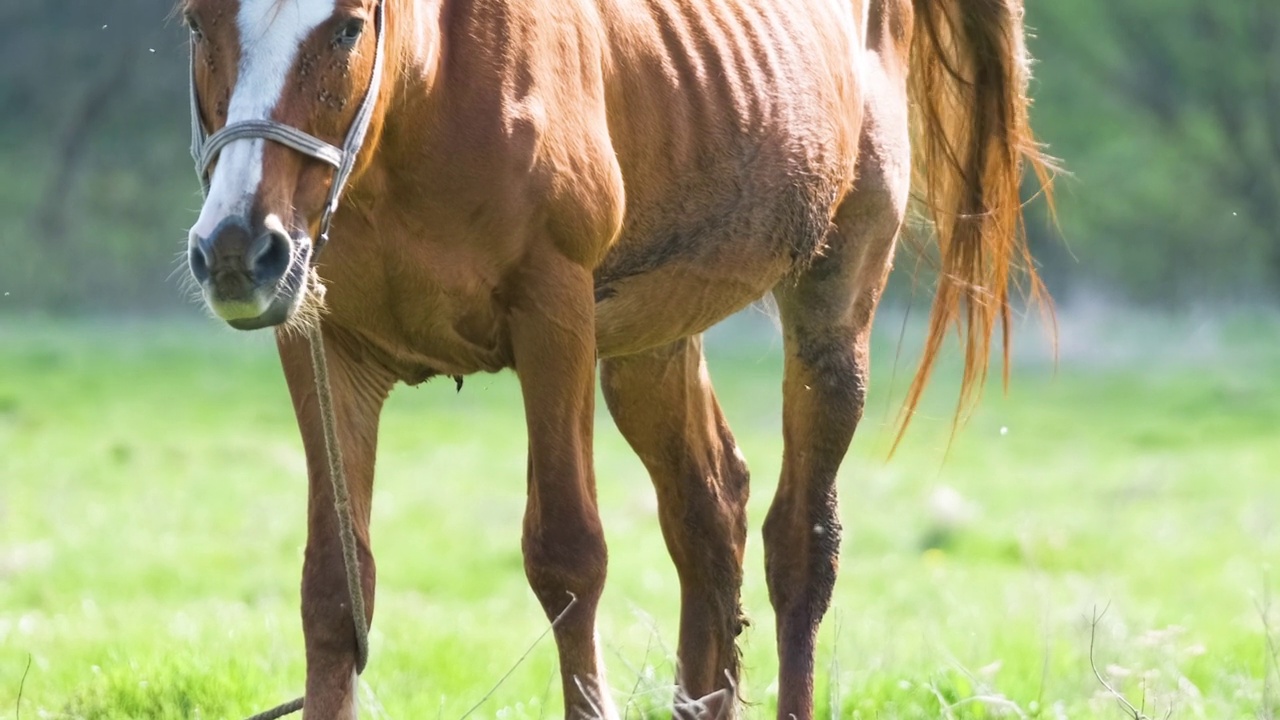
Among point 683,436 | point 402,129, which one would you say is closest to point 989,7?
point 683,436

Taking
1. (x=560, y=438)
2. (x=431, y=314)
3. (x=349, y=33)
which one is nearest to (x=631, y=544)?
(x=560, y=438)

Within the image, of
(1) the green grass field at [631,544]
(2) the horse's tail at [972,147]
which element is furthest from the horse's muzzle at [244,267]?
(2) the horse's tail at [972,147]

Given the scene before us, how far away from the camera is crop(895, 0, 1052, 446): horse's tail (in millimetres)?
5219

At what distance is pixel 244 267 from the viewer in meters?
2.52

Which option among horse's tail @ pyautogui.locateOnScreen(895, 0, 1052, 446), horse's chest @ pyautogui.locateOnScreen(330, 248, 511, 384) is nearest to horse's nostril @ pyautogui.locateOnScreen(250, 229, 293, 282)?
horse's chest @ pyautogui.locateOnScreen(330, 248, 511, 384)

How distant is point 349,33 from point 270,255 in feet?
1.37

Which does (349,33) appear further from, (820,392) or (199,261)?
(820,392)

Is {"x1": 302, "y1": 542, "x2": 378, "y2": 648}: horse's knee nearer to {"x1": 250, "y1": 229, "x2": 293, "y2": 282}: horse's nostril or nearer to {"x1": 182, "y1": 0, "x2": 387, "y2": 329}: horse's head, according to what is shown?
{"x1": 182, "y1": 0, "x2": 387, "y2": 329}: horse's head

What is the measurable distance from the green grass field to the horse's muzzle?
1.37 meters

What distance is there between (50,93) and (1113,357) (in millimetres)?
18911

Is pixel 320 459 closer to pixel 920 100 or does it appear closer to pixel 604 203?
pixel 604 203

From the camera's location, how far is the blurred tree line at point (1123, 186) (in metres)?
26.3

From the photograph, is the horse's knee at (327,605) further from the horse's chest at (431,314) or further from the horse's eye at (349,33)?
the horse's eye at (349,33)

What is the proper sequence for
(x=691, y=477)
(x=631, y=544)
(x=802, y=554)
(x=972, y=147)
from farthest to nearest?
1. (x=631, y=544)
2. (x=972, y=147)
3. (x=691, y=477)
4. (x=802, y=554)
